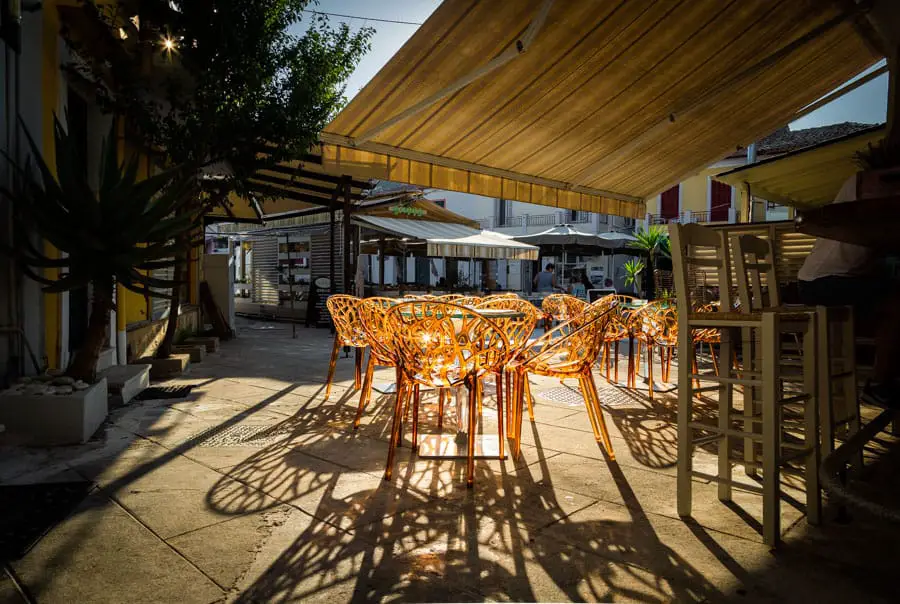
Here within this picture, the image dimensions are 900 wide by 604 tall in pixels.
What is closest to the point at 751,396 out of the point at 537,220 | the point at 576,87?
the point at 576,87

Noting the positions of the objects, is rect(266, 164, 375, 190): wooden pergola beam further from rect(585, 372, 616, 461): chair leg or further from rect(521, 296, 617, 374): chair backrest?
rect(585, 372, 616, 461): chair leg

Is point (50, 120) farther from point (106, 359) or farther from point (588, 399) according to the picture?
point (588, 399)

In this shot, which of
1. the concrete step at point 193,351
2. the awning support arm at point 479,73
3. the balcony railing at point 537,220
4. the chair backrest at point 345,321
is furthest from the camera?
the balcony railing at point 537,220

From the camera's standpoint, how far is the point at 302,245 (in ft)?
47.6

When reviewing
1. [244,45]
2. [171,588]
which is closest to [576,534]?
[171,588]

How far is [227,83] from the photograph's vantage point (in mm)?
4895

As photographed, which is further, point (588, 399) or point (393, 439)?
point (588, 399)

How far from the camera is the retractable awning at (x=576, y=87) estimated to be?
12.1ft

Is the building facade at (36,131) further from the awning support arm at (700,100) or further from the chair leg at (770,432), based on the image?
the awning support arm at (700,100)

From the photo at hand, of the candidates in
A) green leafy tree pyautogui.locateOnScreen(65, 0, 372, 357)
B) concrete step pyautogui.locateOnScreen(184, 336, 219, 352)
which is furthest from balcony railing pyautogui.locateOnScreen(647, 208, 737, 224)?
green leafy tree pyautogui.locateOnScreen(65, 0, 372, 357)

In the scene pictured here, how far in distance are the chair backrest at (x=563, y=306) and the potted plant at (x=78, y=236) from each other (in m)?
4.03

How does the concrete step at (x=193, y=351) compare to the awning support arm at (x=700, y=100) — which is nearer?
the awning support arm at (x=700, y=100)

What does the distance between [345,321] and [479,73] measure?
209cm

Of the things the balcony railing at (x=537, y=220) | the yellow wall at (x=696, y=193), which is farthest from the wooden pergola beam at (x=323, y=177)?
the yellow wall at (x=696, y=193)
